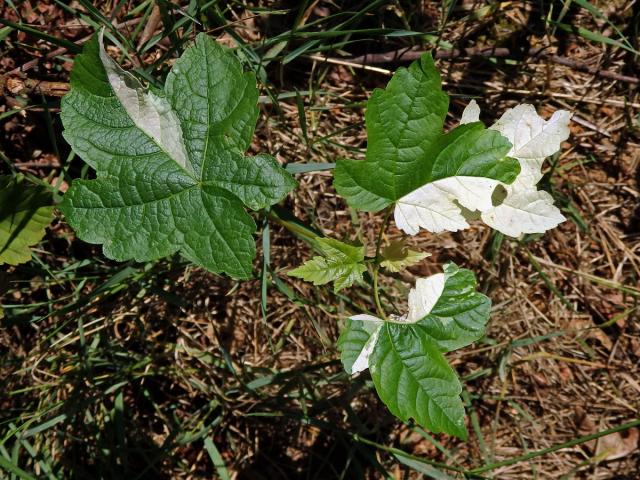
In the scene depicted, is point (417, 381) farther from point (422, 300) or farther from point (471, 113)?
point (471, 113)

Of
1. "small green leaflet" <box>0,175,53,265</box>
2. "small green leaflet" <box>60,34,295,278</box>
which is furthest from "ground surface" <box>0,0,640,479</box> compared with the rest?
"small green leaflet" <box>60,34,295,278</box>

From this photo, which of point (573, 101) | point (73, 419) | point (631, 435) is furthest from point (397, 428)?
point (573, 101)

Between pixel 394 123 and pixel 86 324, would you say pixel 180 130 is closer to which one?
pixel 394 123

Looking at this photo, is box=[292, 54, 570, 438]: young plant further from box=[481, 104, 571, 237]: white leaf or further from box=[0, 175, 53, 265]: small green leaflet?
box=[0, 175, 53, 265]: small green leaflet

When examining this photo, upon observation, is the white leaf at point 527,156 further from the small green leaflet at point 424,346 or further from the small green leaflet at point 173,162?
the small green leaflet at point 173,162

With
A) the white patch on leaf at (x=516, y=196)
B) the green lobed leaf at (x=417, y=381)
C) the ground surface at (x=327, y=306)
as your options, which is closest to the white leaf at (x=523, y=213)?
the white patch on leaf at (x=516, y=196)

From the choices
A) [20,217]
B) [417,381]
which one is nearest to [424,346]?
A: [417,381]
